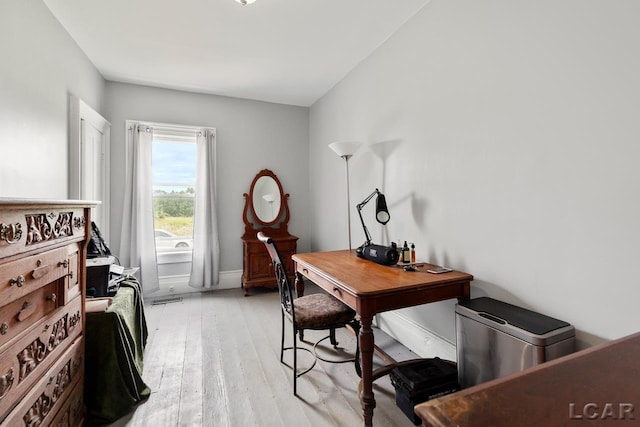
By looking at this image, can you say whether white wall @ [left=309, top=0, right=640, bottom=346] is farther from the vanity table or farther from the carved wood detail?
the carved wood detail

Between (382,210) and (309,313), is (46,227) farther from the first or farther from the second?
(382,210)

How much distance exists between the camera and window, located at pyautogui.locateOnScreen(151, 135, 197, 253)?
12.5 ft

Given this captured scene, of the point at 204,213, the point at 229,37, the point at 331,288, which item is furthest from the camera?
the point at 204,213

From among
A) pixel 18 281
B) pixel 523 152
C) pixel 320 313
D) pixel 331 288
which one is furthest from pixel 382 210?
pixel 18 281

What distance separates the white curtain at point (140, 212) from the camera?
3512 mm

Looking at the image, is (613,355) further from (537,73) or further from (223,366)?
(223,366)

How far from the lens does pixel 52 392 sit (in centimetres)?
125

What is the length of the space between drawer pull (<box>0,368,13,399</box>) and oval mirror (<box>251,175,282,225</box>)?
10.5 feet

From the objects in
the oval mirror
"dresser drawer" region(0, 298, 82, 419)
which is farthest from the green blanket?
the oval mirror

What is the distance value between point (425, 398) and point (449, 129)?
167 centimetres

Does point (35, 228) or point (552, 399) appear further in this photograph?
point (35, 228)

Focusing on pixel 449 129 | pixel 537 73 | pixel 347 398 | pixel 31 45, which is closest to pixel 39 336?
pixel 347 398

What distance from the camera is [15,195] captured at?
5.95 ft

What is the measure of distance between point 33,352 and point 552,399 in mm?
1666
